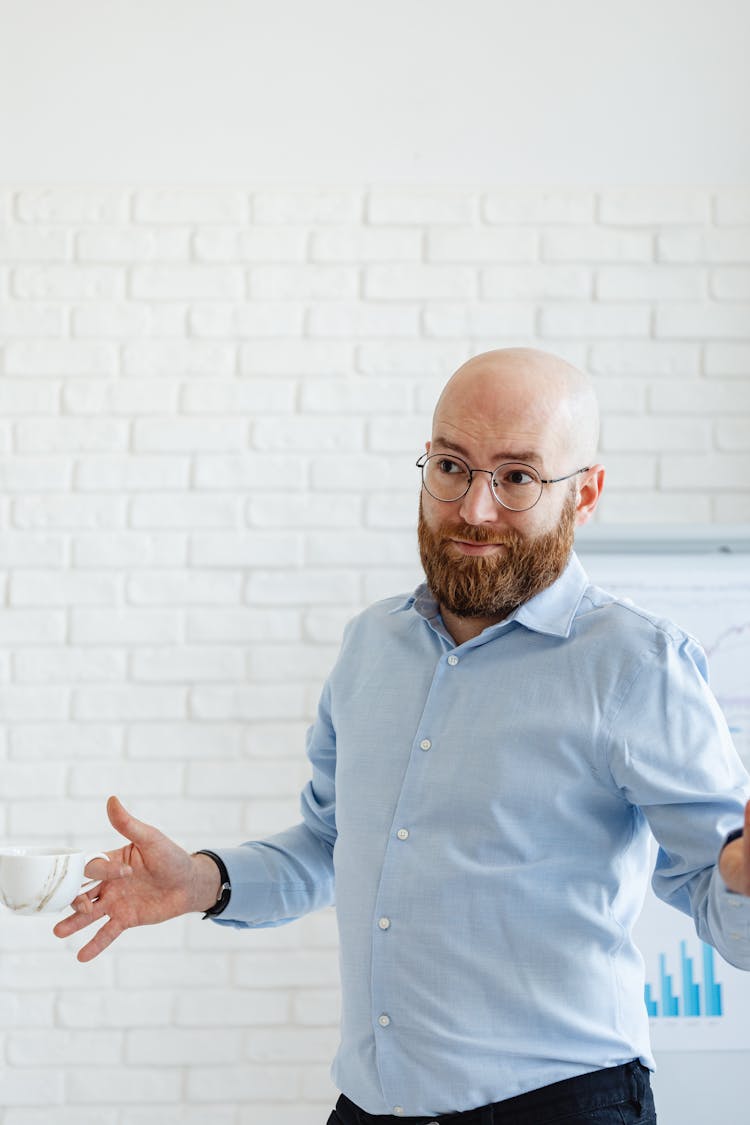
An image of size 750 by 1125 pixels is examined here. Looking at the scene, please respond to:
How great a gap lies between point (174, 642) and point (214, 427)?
48 cm

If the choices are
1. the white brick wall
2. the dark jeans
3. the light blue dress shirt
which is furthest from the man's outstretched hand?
the white brick wall

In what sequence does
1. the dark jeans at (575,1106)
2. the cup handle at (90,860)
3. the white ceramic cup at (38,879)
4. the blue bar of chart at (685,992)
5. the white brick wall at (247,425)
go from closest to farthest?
the dark jeans at (575,1106) → the white ceramic cup at (38,879) → the cup handle at (90,860) → the blue bar of chart at (685,992) → the white brick wall at (247,425)

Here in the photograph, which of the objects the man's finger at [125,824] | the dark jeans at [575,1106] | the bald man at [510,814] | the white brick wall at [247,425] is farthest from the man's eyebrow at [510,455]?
the white brick wall at [247,425]

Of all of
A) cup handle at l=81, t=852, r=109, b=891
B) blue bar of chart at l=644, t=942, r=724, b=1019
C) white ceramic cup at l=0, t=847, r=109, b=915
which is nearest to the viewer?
white ceramic cup at l=0, t=847, r=109, b=915

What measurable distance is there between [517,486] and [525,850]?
439 millimetres

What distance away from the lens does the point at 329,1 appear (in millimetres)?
2689

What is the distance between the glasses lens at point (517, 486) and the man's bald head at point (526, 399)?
0.03 meters

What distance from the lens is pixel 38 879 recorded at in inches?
55.1

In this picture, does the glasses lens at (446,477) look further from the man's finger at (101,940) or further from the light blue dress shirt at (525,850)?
the man's finger at (101,940)

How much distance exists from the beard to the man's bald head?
0.34ft

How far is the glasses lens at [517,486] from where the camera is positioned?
147cm

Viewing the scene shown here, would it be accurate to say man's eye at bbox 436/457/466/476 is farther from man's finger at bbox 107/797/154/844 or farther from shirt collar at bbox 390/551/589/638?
man's finger at bbox 107/797/154/844

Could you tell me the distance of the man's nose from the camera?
1453mm

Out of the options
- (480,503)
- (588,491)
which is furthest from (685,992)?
(480,503)
